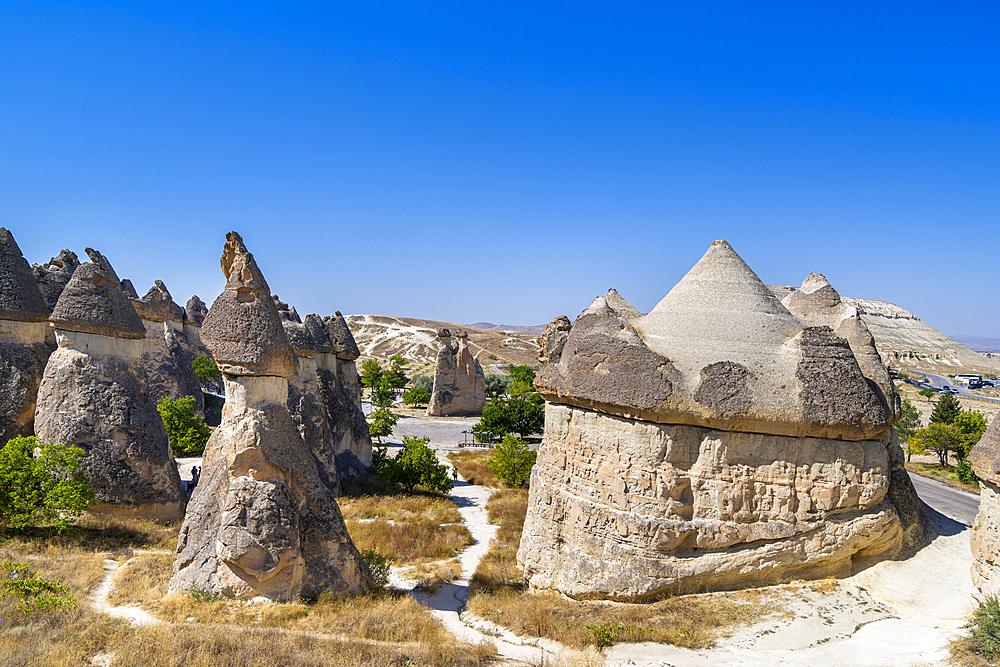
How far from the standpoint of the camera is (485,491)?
2212 centimetres

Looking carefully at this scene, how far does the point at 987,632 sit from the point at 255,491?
9546mm

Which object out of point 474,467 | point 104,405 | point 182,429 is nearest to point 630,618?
point 104,405

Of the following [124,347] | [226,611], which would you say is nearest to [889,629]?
[226,611]

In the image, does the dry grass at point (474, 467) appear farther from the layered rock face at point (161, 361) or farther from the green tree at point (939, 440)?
the green tree at point (939, 440)

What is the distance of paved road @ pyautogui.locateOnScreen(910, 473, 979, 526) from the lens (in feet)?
60.0

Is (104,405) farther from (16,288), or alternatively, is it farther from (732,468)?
(732,468)

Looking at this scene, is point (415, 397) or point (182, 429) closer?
point (182, 429)

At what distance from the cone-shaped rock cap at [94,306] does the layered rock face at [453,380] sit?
99.1 ft

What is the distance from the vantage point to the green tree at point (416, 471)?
65.2 feet

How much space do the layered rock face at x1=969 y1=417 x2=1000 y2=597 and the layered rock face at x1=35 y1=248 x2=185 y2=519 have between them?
15096mm

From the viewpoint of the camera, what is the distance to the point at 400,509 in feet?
57.2

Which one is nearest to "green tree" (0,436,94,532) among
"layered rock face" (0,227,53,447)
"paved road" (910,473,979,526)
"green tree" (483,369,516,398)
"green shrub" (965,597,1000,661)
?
"layered rock face" (0,227,53,447)

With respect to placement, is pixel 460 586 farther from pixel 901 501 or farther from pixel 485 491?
pixel 485 491

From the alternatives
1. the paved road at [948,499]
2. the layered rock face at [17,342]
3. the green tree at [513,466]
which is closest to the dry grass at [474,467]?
the green tree at [513,466]
